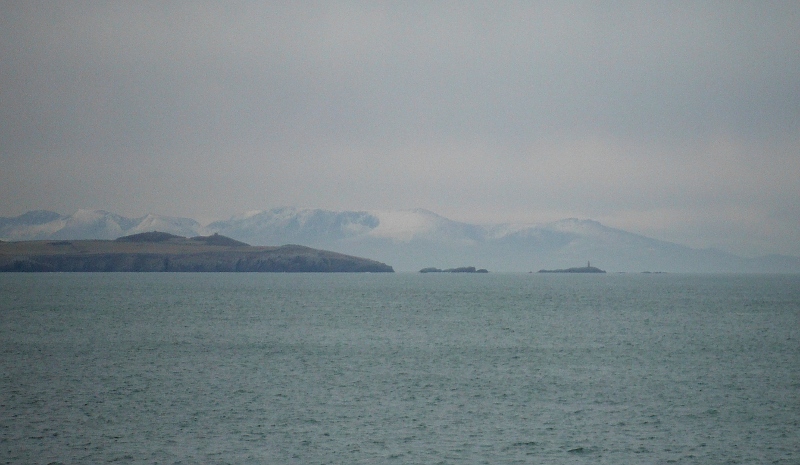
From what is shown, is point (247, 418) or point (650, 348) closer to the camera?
point (247, 418)

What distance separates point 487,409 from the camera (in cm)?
3881

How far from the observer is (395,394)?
4253 cm

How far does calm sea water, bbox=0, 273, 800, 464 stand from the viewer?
31.0 meters

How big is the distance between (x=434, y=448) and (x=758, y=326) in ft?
224

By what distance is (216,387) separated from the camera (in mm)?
44312

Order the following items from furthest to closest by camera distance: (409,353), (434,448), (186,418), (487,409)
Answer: (409,353) < (487,409) < (186,418) < (434,448)

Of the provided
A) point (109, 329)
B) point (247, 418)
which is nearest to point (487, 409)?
point (247, 418)

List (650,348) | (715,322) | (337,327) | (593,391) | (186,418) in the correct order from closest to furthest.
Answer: (186,418) → (593,391) → (650,348) → (337,327) → (715,322)

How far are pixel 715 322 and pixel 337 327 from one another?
4596 centimetres

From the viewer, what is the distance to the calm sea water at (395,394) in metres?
31.0

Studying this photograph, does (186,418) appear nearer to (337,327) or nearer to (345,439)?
(345,439)

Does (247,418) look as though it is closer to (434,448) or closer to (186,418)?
(186,418)

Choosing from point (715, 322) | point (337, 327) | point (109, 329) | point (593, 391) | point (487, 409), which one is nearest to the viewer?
point (487, 409)

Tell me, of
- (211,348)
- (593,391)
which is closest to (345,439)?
(593,391)
